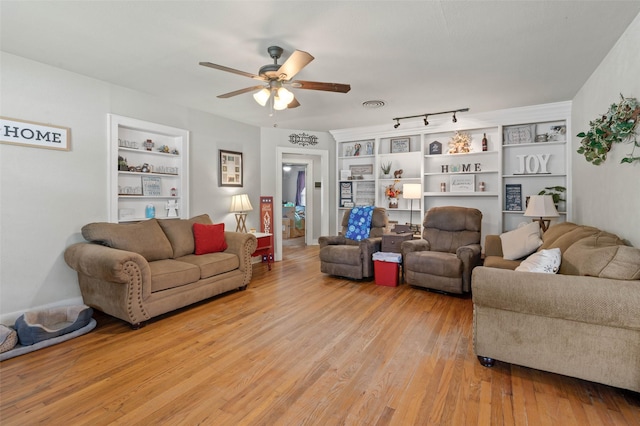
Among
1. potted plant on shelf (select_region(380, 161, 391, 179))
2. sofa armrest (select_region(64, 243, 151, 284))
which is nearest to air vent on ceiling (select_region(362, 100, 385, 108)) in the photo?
potted plant on shelf (select_region(380, 161, 391, 179))

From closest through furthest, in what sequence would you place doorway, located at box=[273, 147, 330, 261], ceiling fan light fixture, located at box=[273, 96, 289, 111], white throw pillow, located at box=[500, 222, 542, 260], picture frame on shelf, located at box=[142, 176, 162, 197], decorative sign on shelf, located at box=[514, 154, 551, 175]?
1. ceiling fan light fixture, located at box=[273, 96, 289, 111]
2. white throw pillow, located at box=[500, 222, 542, 260]
3. picture frame on shelf, located at box=[142, 176, 162, 197]
4. decorative sign on shelf, located at box=[514, 154, 551, 175]
5. doorway, located at box=[273, 147, 330, 261]

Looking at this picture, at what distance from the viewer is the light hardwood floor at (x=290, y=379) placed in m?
1.72

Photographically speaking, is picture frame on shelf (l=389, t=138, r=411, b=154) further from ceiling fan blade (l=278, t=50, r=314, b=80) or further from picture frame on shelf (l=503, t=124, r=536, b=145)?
ceiling fan blade (l=278, t=50, r=314, b=80)

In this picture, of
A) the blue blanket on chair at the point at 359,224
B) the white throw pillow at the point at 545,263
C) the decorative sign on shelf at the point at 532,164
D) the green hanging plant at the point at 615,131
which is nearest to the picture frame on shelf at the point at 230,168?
the blue blanket on chair at the point at 359,224

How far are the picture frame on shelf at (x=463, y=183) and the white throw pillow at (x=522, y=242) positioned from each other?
5.18ft

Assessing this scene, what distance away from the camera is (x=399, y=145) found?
18.8 ft

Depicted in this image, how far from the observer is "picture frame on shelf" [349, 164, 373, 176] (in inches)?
240

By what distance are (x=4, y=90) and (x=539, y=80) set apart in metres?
5.32

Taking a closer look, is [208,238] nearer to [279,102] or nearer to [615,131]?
[279,102]

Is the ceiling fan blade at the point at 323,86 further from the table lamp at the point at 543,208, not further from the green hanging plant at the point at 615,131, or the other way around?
the table lamp at the point at 543,208

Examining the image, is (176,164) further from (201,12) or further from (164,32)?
(201,12)

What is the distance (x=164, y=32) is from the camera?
245cm

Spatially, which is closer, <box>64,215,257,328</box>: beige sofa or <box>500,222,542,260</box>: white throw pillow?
<box>64,215,257,328</box>: beige sofa

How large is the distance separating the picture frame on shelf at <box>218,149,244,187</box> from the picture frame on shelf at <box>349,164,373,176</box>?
2177 millimetres
